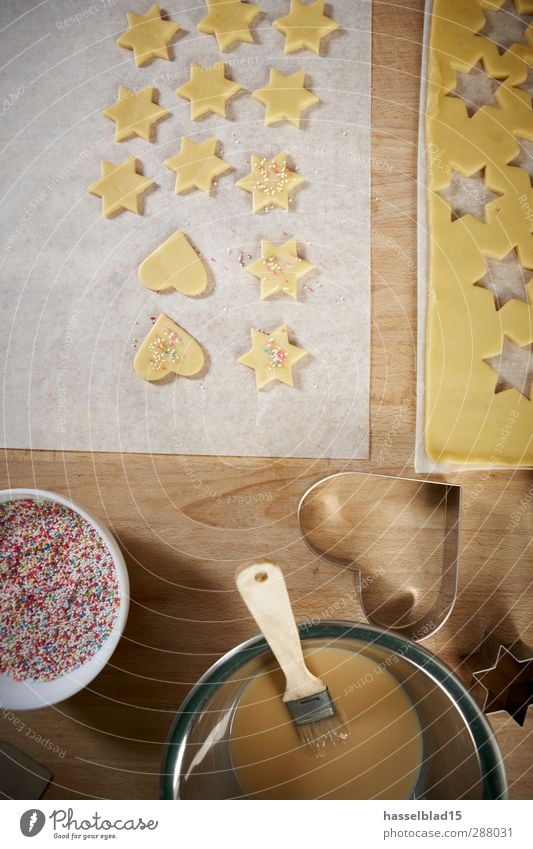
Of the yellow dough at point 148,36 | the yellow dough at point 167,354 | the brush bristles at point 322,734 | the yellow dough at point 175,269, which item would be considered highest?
the yellow dough at point 148,36

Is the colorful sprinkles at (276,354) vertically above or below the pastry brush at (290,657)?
above

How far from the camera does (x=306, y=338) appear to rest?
2.34 feet

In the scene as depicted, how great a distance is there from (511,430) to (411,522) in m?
0.15

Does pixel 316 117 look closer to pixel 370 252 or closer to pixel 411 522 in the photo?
pixel 370 252

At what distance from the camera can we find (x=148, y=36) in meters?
0.74

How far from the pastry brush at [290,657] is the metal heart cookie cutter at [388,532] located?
0.13 meters

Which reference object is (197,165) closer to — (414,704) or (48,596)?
(48,596)

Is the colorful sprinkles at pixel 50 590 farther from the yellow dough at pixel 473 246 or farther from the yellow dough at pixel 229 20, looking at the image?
the yellow dough at pixel 229 20

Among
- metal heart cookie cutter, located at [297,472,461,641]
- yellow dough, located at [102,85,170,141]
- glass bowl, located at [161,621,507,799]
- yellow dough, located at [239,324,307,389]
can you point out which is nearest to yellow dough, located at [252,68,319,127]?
yellow dough, located at [102,85,170,141]

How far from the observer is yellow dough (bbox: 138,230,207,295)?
0.71m

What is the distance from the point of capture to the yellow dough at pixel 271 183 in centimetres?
72

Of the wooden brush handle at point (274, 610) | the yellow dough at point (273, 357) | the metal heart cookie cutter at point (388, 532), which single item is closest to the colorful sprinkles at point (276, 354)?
the yellow dough at point (273, 357)
